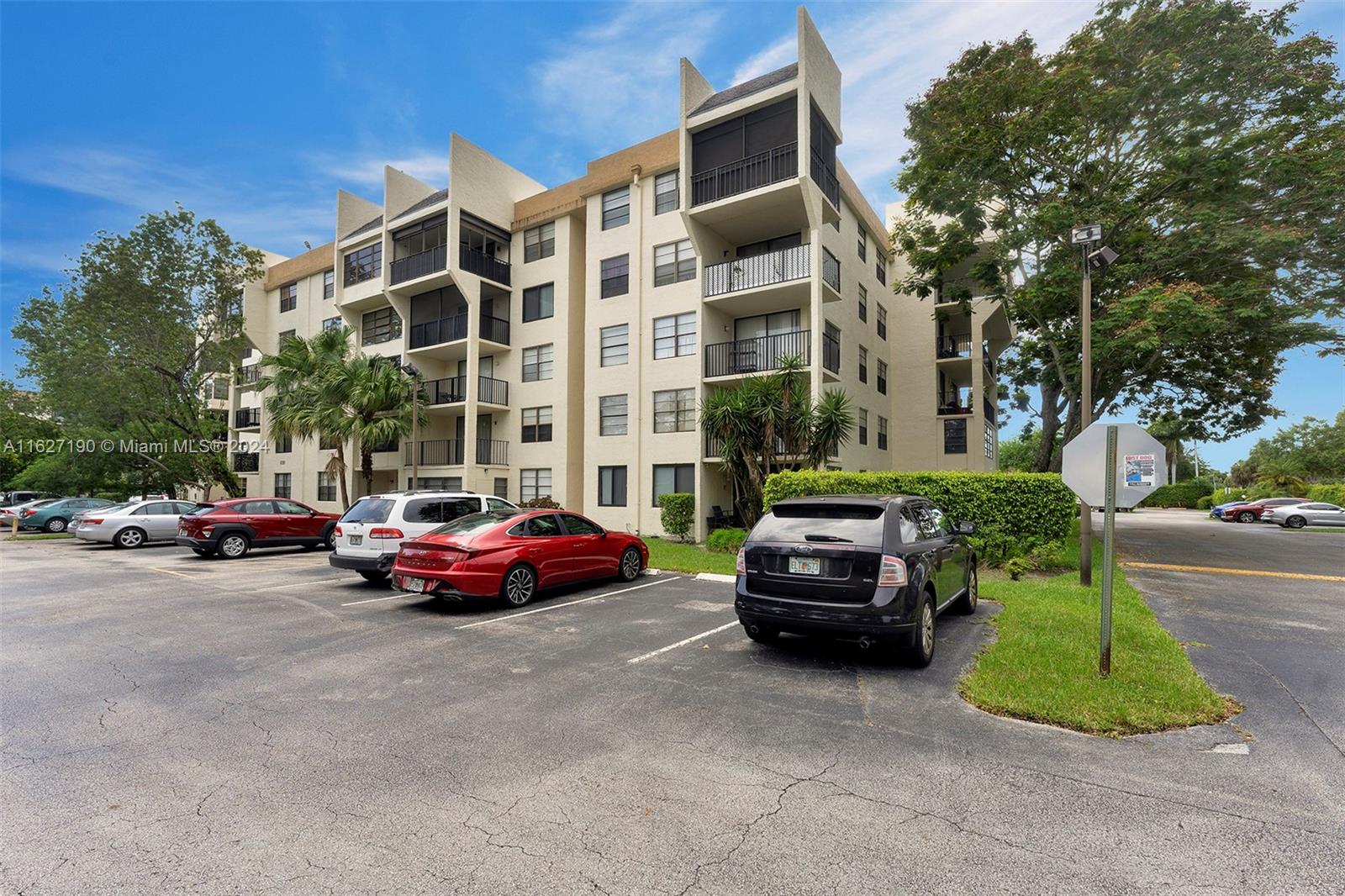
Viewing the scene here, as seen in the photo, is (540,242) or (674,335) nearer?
(674,335)

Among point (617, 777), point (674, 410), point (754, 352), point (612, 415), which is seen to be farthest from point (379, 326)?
point (617, 777)

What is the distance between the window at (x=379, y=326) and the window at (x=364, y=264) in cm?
160

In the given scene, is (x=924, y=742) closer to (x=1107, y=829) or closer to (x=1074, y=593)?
(x=1107, y=829)

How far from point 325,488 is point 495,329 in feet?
43.7

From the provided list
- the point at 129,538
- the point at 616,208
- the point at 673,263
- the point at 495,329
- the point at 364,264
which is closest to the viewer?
the point at 129,538

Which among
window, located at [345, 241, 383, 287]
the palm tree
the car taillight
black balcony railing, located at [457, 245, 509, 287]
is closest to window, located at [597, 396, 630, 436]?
the palm tree

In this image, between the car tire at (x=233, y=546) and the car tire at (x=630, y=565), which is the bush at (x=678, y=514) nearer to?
the car tire at (x=630, y=565)

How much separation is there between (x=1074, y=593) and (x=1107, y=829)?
301 inches

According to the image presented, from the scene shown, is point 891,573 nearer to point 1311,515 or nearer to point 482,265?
point 482,265

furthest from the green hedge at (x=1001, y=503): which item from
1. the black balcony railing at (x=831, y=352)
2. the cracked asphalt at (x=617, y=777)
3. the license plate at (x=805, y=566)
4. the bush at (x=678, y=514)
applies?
the license plate at (x=805, y=566)

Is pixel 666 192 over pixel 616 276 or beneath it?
over

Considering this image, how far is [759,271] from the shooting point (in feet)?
63.7

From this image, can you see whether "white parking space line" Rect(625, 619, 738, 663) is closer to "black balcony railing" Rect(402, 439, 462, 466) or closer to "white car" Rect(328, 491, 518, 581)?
"white car" Rect(328, 491, 518, 581)

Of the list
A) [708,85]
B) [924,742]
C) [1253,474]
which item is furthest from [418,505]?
[1253,474]
